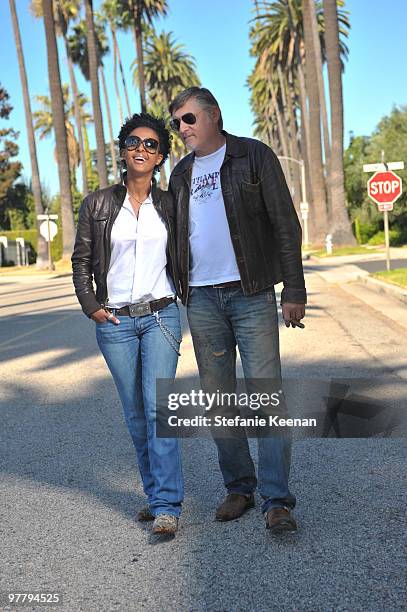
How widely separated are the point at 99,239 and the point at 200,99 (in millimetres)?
835

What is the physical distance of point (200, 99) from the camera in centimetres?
418

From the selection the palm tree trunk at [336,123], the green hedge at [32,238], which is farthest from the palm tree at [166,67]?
the palm tree trunk at [336,123]

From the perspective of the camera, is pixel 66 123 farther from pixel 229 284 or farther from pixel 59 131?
pixel 229 284

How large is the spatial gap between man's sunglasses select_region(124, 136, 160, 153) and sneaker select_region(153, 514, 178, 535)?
178 cm

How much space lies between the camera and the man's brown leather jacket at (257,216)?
405cm

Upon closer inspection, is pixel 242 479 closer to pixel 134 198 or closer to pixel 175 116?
pixel 134 198

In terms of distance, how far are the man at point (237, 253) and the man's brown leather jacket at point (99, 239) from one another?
0.18 ft

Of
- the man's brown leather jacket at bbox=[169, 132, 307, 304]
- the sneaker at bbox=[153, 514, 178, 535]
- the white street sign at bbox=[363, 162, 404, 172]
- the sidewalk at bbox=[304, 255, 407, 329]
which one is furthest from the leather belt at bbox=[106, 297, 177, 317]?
the white street sign at bbox=[363, 162, 404, 172]

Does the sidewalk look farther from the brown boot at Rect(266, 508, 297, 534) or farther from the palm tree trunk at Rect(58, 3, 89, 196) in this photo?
the palm tree trunk at Rect(58, 3, 89, 196)

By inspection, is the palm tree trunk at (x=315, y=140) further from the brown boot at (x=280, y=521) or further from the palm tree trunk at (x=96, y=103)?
the brown boot at (x=280, y=521)

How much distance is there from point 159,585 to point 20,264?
2311 inches

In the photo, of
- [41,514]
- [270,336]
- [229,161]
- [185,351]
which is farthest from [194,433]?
[185,351]

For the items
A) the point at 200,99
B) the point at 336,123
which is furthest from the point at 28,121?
the point at 200,99

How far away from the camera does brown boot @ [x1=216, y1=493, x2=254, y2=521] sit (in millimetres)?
4277
